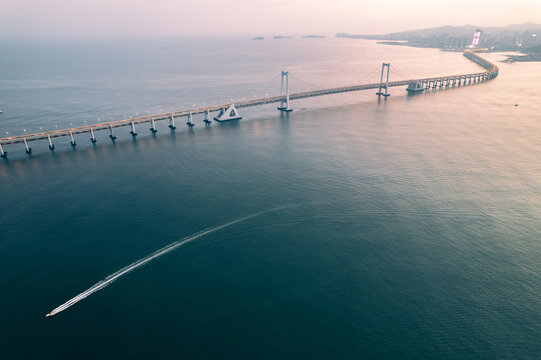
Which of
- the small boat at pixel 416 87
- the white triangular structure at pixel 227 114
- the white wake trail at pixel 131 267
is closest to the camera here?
the white wake trail at pixel 131 267

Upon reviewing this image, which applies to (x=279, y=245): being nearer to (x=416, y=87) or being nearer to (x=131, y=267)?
(x=131, y=267)

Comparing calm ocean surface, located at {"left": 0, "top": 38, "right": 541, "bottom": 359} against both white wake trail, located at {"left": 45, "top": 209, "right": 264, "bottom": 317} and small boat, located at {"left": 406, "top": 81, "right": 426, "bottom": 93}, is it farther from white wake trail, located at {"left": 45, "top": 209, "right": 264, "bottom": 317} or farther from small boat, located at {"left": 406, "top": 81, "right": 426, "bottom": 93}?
small boat, located at {"left": 406, "top": 81, "right": 426, "bottom": 93}

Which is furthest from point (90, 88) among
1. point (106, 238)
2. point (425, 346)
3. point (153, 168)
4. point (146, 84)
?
point (425, 346)

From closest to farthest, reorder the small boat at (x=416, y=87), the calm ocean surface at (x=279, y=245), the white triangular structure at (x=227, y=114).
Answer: the calm ocean surface at (x=279, y=245) < the white triangular structure at (x=227, y=114) < the small boat at (x=416, y=87)

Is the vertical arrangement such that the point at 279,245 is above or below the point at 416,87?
below

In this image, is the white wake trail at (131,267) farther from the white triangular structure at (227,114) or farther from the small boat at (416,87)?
the small boat at (416,87)

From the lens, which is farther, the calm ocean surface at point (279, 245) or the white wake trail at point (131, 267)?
the white wake trail at point (131, 267)

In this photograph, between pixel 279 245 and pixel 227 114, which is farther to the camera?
pixel 227 114

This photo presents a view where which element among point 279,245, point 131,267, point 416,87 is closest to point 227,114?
point 279,245

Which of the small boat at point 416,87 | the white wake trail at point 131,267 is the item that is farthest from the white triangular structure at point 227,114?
the small boat at point 416,87
